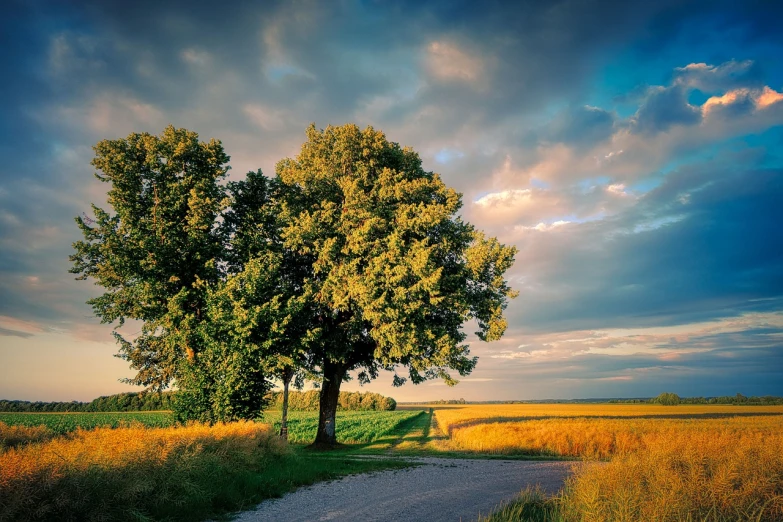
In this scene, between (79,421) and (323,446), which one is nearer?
(323,446)

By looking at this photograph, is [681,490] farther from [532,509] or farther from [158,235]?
[158,235]

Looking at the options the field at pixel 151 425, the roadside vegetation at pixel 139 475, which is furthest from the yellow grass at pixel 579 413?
the roadside vegetation at pixel 139 475

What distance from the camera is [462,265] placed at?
2612 cm

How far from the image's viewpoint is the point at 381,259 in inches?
906

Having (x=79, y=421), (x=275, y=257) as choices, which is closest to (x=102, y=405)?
(x=79, y=421)

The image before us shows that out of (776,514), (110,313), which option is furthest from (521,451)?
(110,313)

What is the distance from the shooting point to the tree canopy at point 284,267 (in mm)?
23109

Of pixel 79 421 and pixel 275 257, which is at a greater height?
pixel 275 257

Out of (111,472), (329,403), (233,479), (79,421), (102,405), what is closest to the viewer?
(111,472)

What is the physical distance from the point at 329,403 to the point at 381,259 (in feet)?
35.9

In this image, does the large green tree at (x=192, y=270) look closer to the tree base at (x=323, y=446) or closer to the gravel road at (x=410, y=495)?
the tree base at (x=323, y=446)

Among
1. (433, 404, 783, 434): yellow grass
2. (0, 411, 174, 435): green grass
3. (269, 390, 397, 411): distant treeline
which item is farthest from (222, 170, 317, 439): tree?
(269, 390, 397, 411): distant treeline

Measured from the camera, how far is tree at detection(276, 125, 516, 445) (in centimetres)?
2342

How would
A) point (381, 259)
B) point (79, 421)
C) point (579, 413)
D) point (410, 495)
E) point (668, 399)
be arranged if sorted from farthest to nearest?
point (668, 399), point (579, 413), point (79, 421), point (381, 259), point (410, 495)
